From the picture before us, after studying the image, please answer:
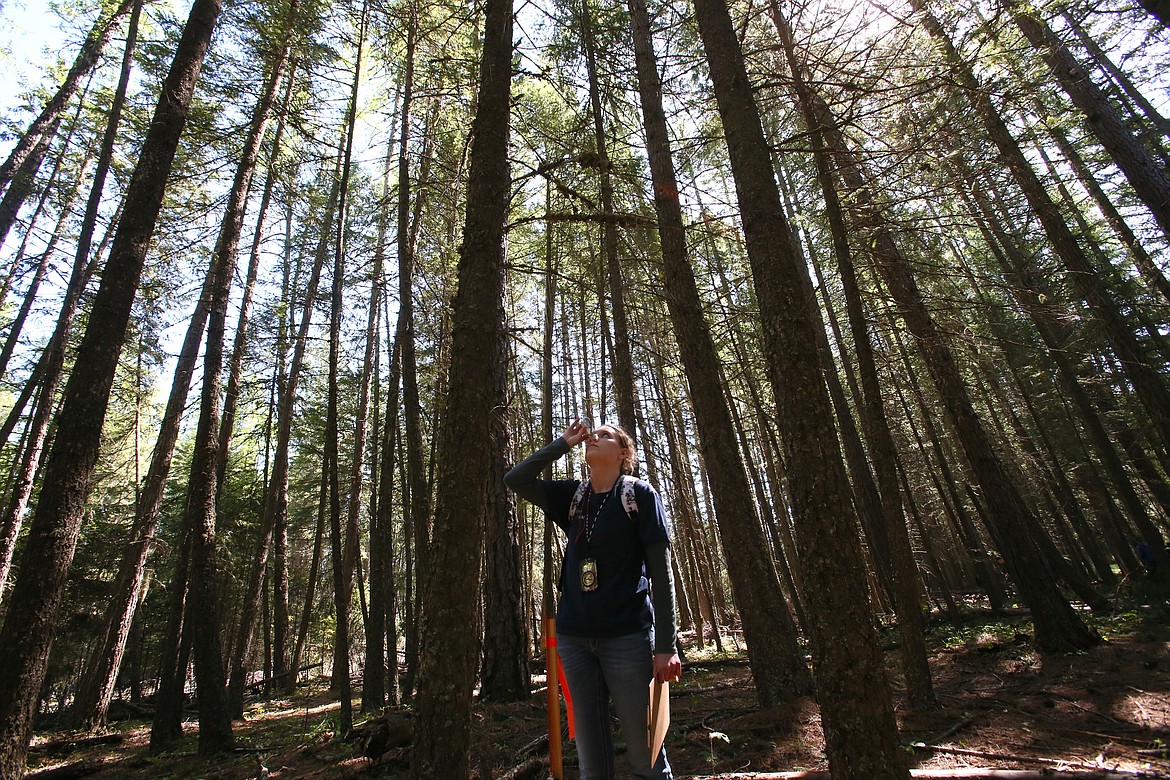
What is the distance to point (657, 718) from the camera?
2.29m

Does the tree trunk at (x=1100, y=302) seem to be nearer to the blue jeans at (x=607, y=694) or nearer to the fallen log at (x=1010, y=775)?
the fallen log at (x=1010, y=775)

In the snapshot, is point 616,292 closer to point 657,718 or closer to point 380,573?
point 380,573

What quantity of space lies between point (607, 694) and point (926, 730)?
3426mm

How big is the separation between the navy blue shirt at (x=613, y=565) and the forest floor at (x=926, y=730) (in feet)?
6.29

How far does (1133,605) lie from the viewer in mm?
9180

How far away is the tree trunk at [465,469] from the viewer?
2.53 m

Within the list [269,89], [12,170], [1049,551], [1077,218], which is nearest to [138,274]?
[269,89]

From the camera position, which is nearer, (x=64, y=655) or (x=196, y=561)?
(x=196, y=561)

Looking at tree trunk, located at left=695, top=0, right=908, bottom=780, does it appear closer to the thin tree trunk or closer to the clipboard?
the clipboard

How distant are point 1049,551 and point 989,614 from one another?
3.19 metres

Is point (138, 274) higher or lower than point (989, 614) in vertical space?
higher

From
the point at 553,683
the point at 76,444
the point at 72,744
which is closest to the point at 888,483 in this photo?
the point at 553,683

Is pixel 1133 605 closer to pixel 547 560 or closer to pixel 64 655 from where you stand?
pixel 547 560

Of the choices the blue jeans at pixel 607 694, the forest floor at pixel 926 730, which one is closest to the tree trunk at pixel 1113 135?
the forest floor at pixel 926 730
